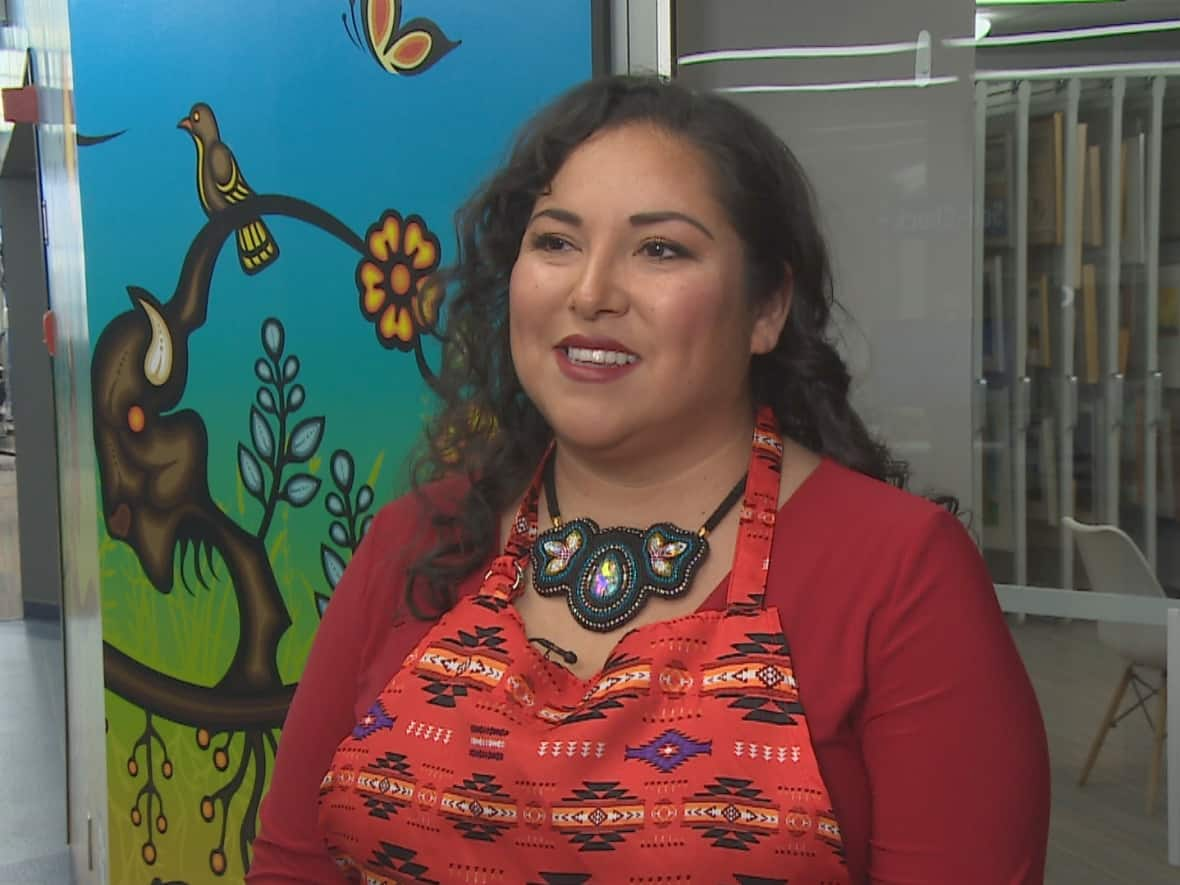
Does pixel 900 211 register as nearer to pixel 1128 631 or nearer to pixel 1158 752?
pixel 1128 631

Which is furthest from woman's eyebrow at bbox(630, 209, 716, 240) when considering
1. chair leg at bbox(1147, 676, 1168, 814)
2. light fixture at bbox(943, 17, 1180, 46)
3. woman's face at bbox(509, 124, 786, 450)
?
chair leg at bbox(1147, 676, 1168, 814)

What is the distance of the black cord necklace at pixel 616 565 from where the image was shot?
1291 mm

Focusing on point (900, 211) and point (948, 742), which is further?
point (900, 211)

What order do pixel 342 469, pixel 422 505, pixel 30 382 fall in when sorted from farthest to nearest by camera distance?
pixel 30 382
pixel 342 469
pixel 422 505

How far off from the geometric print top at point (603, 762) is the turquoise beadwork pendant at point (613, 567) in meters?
0.04

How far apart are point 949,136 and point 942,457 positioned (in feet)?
1.68

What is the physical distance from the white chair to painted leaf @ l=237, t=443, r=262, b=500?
1379 mm

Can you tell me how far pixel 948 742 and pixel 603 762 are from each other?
0.29 metres

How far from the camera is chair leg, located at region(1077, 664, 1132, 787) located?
2070 mm

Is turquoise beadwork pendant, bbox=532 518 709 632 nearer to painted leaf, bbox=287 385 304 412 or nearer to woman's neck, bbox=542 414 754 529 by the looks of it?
woman's neck, bbox=542 414 754 529

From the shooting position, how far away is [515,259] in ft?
4.85

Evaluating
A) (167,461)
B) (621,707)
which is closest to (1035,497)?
(621,707)

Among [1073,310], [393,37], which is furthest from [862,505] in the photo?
[393,37]

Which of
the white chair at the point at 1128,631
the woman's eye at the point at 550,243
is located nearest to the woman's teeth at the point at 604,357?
the woman's eye at the point at 550,243
